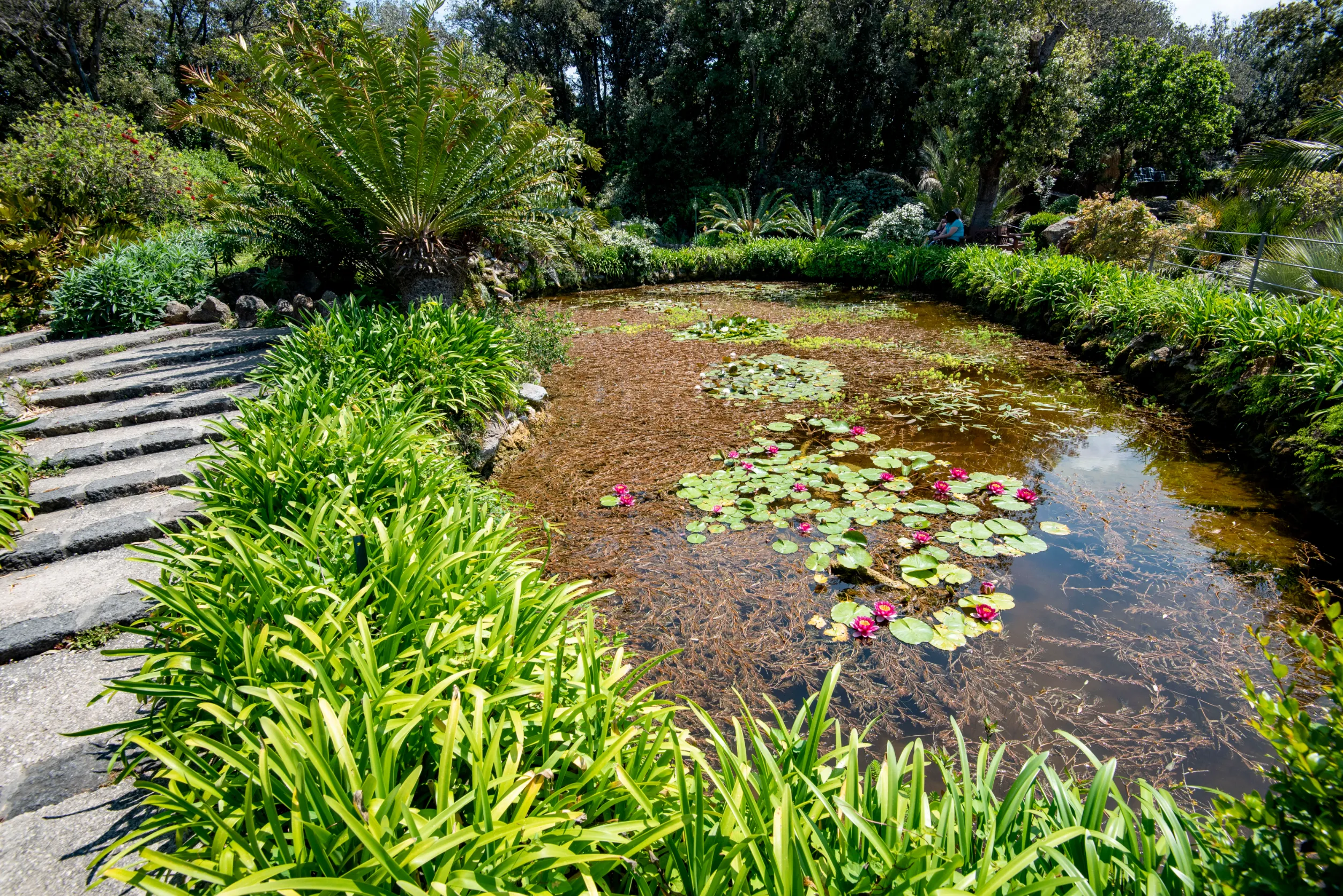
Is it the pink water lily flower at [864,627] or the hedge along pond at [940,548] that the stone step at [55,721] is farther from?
the pink water lily flower at [864,627]

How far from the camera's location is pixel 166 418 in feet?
13.9

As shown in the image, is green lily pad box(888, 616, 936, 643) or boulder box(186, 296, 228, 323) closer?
green lily pad box(888, 616, 936, 643)

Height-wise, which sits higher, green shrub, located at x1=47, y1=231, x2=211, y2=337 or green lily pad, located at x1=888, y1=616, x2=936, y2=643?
green shrub, located at x1=47, y1=231, x2=211, y2=337

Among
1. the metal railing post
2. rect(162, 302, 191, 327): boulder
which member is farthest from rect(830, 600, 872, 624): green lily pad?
rect(162, 302, 191, 327): boulder

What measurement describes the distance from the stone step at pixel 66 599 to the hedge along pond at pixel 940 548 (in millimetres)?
1806

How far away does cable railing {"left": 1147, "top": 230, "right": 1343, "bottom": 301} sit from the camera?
20.8 feet

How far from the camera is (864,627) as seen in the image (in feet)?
9.02

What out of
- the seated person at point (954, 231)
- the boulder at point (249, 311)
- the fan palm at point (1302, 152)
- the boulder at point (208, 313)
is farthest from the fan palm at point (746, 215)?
the boulder at point (208, 313)

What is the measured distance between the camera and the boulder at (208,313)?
6.71m

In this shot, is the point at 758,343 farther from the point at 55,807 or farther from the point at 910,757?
the point at 55,807

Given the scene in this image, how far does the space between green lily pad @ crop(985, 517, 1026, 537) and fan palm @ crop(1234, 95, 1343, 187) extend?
922 centimetres

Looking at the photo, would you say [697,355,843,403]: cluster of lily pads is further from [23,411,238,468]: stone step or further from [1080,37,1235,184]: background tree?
[1080,37,1235,184]: background tree

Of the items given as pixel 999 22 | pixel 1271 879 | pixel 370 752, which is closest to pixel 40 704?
pixel 370 752

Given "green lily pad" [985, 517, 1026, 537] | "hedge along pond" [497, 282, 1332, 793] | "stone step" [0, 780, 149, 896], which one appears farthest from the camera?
"green lily pad" [985, 517, 1026, 537]
